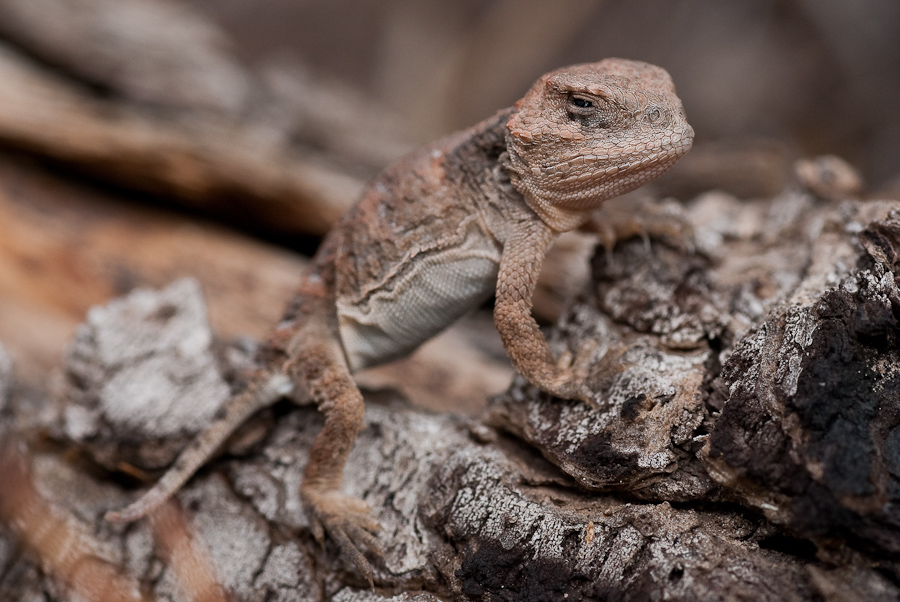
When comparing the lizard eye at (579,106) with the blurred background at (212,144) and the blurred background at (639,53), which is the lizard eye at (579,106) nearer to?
the blurred background at (212,144)

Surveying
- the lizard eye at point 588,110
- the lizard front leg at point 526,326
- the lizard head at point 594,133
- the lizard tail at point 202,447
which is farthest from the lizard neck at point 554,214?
the lizard tail at point 202,447

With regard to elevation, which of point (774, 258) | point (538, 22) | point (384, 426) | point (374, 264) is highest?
point (538, 22)

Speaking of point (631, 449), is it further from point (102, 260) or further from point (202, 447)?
point (102, 260)

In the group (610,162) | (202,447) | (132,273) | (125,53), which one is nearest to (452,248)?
(610,162)

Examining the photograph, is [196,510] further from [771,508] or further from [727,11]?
[727,11]

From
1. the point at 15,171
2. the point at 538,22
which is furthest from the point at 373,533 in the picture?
the point at 538,22

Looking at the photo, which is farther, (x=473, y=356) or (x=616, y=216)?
(x=473, y=356)

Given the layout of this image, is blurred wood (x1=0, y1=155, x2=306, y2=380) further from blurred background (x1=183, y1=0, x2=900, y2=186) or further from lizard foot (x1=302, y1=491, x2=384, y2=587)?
blurred background (x1=183, y1=0, x2=900, y2=186)
